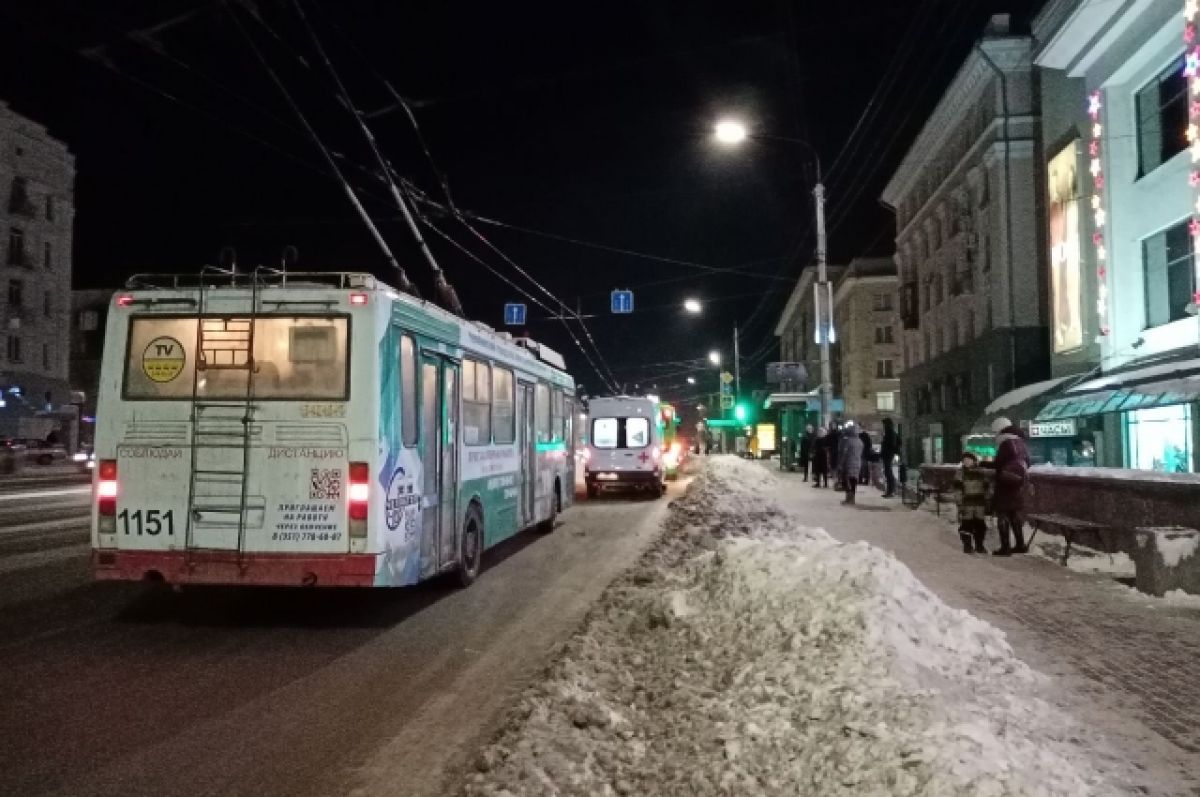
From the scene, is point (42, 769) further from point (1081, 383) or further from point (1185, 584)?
point (1081, 383)

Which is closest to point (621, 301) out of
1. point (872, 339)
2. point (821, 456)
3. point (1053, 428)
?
point (821, 456)

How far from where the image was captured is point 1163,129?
2038 centimetres

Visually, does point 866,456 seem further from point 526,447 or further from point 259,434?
point 259,434

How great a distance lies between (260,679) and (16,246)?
5726 cm

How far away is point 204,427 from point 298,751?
3.99 m

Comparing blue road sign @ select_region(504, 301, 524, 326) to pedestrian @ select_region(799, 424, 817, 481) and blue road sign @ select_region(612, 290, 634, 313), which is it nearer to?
blue road sign @ select_region(612, 290, 634, 313)

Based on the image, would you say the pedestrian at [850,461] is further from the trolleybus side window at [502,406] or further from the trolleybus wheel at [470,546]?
the trolleybus wheel at [470,546]

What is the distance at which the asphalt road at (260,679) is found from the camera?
16.5 ft

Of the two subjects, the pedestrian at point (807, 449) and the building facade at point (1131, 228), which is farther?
the pedestrian at point (807, 449)

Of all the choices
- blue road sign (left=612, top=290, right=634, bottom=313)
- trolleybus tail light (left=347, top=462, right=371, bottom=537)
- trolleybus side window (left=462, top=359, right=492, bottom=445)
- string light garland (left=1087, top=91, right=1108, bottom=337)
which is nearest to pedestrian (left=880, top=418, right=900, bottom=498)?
string light garland (left=1087, top=91, right=1108, bottom=337)

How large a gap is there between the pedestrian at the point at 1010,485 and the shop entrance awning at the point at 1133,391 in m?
5.10

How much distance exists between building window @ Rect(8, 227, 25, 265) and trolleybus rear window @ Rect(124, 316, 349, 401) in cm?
5389

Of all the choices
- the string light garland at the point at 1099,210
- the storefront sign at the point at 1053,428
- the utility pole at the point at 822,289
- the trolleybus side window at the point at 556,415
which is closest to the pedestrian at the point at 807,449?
the utility pole at the point at 822,289

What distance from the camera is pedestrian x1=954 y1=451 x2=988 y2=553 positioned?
13094mm
